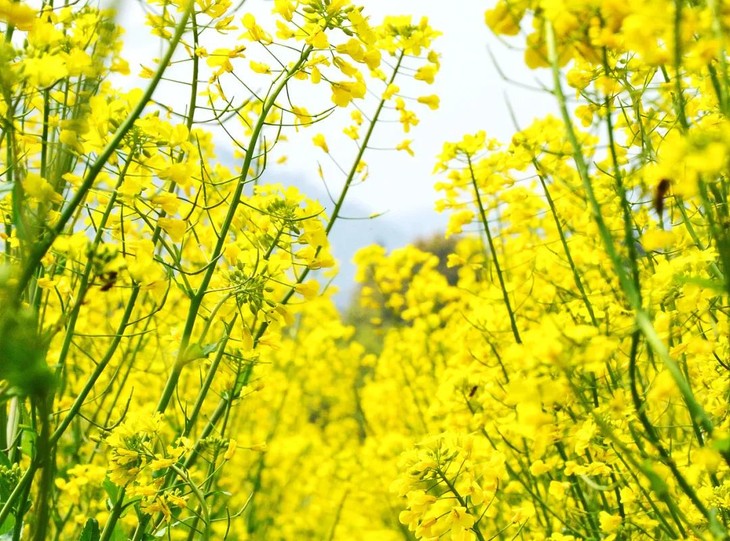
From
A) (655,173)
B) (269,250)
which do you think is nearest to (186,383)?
(269,250)

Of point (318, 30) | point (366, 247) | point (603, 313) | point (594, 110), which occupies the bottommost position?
point (603, 313)

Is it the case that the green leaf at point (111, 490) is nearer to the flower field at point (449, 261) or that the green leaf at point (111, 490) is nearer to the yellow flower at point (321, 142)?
the flower field at point (449, 261)

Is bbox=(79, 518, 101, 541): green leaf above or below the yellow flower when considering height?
below

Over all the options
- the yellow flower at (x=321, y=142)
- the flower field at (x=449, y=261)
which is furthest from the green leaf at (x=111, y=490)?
the yellow flower at (x=321, y=142)

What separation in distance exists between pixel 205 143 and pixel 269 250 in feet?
4.43

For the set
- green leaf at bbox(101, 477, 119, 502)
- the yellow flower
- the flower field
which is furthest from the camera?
the yellow flower

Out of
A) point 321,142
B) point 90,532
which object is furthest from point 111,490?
point 321,142

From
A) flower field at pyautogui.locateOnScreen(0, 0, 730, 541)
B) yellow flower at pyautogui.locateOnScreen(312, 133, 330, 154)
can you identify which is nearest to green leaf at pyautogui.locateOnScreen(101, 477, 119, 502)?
flower field at pyautogui.locateOnScreen(0, 0, 730, 541)

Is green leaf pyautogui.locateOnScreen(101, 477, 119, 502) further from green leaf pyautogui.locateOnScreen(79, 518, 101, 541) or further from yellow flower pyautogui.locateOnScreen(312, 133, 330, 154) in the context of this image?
yellow flower pyautogui.locateOnScreen(312, 133, 330, 154)

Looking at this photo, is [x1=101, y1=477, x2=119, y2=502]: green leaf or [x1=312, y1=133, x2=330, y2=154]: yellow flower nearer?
[x1=101, y1=477, x2=119, y2=502]: green leaf

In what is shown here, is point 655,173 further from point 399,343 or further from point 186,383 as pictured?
point 399,343

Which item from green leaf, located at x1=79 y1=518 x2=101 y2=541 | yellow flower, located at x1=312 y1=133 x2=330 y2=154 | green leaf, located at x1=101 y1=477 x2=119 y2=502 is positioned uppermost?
yellow flower, located at x1=312 y1=133 x2=330 y2=154

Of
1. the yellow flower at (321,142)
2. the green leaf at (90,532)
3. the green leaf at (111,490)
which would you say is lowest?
the green leaf at (90,532)

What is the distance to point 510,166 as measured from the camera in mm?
2010
